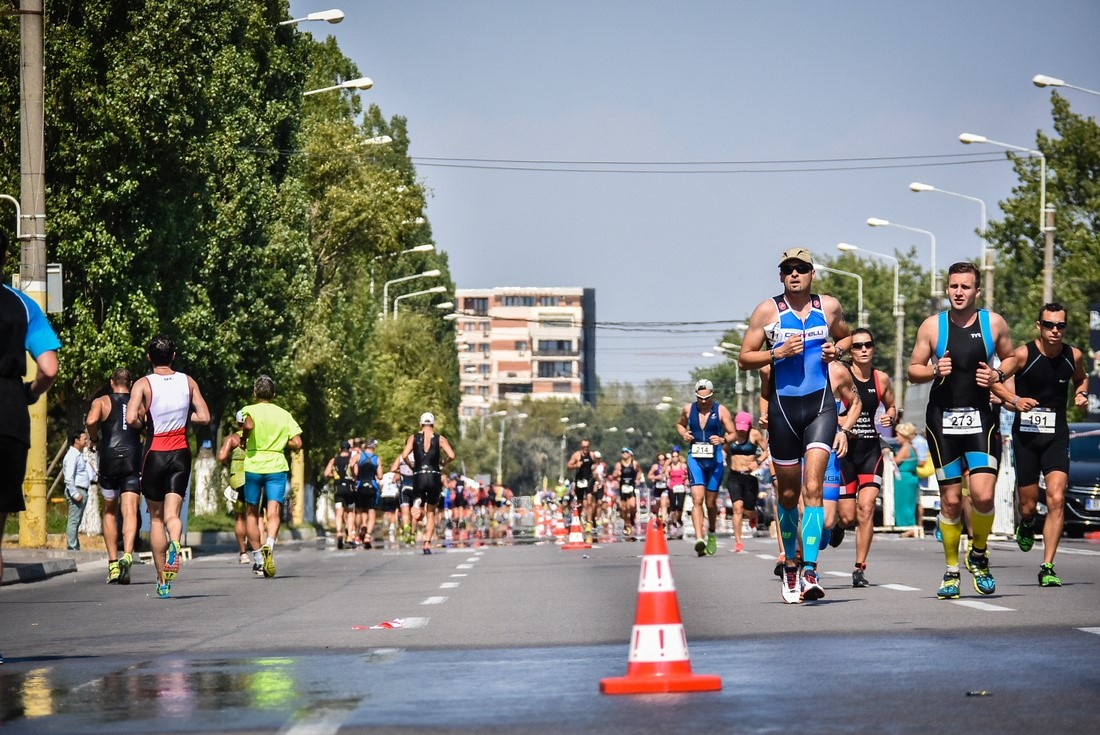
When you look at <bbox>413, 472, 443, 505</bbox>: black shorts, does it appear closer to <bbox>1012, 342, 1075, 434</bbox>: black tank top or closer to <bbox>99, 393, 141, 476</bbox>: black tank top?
<bbox>99, 393, 141, 476</bbox>: black tank top

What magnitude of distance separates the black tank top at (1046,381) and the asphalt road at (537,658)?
1.28 metres

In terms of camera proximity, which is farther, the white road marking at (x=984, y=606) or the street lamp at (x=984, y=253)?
the street lamp at (x=984, y=253)

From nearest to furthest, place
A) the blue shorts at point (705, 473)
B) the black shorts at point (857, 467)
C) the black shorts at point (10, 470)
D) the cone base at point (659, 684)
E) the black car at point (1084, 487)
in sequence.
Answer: the cone base at point (659, 684) < the black shorts at point (10, 470) < the black shorts at point (857, 467) < the blue shorts at point (705, 473) < the black car at point (1084, 487)

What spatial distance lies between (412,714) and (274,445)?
1374 centimetres

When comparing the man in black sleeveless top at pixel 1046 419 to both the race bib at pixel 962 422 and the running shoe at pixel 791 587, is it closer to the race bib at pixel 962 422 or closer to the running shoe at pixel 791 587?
the race bib at pixel 962 422

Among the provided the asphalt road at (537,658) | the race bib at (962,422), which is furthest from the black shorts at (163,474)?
the race bib at (962,422)

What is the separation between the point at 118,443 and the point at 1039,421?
28.3 feet

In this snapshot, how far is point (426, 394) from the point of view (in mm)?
79125

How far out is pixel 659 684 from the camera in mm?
8086

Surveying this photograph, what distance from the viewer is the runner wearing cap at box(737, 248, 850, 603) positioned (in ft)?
43.2

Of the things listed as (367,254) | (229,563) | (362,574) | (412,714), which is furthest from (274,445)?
(367,254)

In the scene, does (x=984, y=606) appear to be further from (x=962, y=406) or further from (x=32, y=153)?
(x=32, y=153)

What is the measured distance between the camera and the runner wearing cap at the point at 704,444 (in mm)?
23812

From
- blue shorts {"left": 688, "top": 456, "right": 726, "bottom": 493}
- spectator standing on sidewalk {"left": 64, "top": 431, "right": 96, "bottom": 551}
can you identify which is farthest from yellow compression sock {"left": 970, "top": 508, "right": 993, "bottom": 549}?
spectator standing on sidewalk {"left": 64, "top": 431, "right": 96, "bottom": 551}
